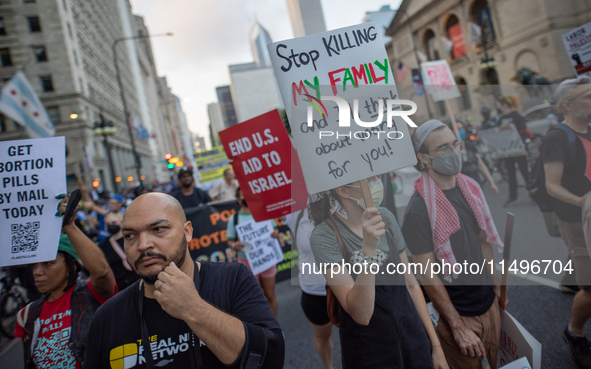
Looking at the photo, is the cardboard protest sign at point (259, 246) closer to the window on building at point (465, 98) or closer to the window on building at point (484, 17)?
the window on building at point (465, 98)

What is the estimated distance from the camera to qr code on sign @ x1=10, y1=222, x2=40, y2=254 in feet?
6.71

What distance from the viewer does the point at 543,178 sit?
260 cm

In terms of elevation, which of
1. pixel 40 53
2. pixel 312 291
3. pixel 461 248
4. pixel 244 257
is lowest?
pixel 312 291

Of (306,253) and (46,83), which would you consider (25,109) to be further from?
(46,83)

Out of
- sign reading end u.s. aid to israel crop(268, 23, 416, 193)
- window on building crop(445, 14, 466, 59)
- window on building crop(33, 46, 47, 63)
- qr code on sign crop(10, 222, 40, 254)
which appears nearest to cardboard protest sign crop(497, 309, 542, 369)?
sign reading end u.s. aid to israel crop(268, 23, 416, 193)

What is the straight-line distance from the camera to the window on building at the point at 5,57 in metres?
32.1

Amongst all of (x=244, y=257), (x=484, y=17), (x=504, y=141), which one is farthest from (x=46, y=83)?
(x=504, y=141)

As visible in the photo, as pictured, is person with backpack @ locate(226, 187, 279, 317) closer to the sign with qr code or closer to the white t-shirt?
the white t-shirt

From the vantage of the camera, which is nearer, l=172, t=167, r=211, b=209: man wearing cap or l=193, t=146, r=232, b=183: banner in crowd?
l=172, t=167, r=211, b=209: man wearing cap

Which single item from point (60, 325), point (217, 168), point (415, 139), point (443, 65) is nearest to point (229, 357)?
point (60, 325)

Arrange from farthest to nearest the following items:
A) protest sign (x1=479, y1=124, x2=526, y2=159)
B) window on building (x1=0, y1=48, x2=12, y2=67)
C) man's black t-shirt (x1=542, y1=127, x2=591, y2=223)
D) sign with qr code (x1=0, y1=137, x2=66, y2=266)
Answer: window on building (x1=0, y1=48, x2=12, y2=67), protest sign (x1=479, y1=124, x2=526, y2=159), man's black t-shirt (x1=542, y1=127, x2=591, y2=223), sign with qr code (x1=0, y1=137, x2=66, y2=266)

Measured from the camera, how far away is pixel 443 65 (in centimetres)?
452

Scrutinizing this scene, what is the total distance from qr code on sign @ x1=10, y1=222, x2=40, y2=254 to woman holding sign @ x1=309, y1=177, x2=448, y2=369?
65.5 inches

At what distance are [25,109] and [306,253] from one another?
3895 mm
